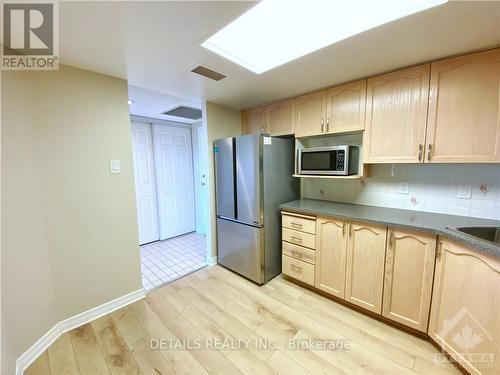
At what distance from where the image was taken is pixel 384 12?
1.17m

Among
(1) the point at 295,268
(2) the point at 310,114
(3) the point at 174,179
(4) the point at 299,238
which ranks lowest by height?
(1) the point at 295,268

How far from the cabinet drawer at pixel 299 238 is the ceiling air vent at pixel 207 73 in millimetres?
1690

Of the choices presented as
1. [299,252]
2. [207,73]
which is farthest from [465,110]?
[207,73]

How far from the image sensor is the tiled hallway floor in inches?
101

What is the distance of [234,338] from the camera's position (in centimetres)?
166

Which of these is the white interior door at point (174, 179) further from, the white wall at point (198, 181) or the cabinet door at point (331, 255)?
the cabinet door at point (331, 255)

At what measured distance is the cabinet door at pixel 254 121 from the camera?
2764 millimetres

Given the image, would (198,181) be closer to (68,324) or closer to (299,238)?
(299,238)

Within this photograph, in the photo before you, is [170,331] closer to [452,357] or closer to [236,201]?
[236,201]

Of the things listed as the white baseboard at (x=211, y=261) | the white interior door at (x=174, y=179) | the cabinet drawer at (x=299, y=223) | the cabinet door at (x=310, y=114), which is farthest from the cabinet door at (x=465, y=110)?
the white interior door at (x=174, y=179)

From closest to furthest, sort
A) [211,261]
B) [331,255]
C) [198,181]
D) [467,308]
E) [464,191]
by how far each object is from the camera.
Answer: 1. [467,308]
2. [464,191]
3. [331,255]
4. [211,261]
5. [198,181]

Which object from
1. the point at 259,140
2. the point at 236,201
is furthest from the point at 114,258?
the point at 259,140

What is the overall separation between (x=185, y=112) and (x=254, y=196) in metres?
1.93

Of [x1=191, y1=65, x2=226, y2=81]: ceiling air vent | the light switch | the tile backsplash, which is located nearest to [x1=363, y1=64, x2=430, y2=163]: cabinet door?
the tile backsplash
